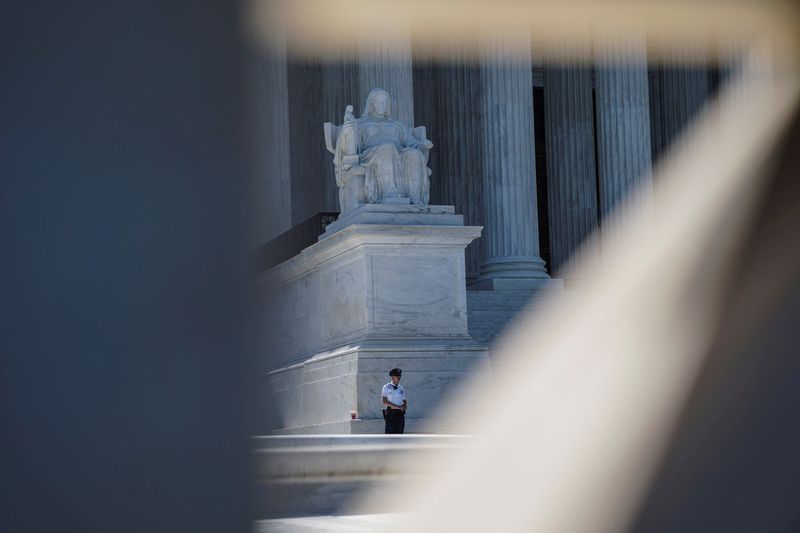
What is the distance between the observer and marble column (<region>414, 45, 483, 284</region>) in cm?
5481

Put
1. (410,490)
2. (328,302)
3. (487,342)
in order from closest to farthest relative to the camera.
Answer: (410,490) < (328,302) < (487,342)

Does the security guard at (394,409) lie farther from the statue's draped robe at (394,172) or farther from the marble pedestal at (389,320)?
the statue's draped robe at (394,172)

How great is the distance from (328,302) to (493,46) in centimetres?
1851

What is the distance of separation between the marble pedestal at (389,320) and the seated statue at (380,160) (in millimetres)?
751

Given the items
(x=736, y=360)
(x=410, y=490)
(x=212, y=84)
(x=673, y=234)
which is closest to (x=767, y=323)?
(x=736, y=360)

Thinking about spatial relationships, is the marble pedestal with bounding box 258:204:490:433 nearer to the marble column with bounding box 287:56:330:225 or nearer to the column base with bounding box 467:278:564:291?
the column base with bounding box 467:278:564:291

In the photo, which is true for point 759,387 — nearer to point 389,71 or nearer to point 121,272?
point 121,272

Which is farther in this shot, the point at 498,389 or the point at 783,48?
the point at 498,389

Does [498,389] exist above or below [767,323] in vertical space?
below

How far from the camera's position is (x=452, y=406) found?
3033 centimetres

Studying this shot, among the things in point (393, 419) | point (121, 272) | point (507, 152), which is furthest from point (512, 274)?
point (121, 272)

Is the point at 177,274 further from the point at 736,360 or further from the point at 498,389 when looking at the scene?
the point at 498,389

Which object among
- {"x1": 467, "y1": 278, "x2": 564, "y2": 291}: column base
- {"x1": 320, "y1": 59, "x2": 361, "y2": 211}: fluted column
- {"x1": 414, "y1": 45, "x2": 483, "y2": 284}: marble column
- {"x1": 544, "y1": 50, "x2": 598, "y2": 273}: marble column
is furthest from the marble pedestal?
{"x1": 544, "y1": 50, "x2": 598, "y2": 273}: marble column

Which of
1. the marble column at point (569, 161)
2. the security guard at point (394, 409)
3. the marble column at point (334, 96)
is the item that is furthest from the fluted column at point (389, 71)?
the security guard at point (394, 409)
